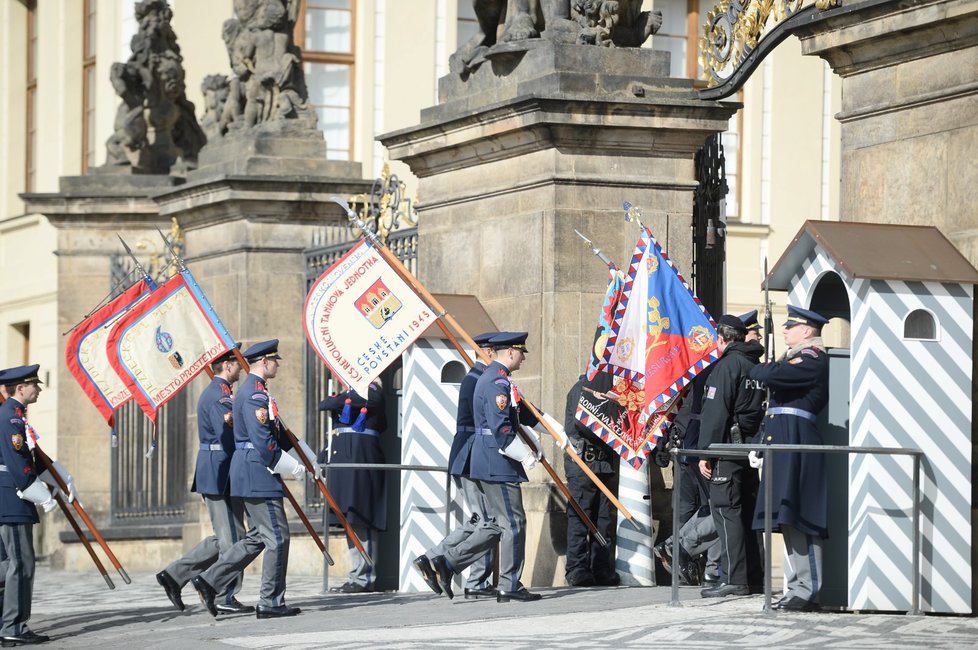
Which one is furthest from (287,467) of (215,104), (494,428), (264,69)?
(215,104)

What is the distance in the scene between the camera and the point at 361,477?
15820 millimetres

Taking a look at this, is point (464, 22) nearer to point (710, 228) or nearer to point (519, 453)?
point (710, 228)

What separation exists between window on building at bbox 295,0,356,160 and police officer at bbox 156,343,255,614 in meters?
16.3

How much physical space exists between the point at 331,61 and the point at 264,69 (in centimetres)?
1037

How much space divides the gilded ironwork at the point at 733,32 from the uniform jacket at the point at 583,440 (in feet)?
7.11

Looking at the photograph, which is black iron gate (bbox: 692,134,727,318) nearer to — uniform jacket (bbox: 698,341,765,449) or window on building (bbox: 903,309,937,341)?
uniform jacket (bbox: 698,341,765,449)

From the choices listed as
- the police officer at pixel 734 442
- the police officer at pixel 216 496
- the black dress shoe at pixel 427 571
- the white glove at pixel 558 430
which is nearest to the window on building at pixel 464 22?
the police officer at pixel 216 496

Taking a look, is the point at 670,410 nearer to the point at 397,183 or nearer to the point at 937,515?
the point at 937,515

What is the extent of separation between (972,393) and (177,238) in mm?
10395

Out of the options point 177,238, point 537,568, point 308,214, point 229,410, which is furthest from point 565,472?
point 177,238

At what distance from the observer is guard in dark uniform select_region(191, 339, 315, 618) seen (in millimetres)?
13648

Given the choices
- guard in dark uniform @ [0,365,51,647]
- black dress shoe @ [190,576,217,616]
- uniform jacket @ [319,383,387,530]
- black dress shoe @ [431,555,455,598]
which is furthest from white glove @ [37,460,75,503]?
uniform jacket @ [319,383,387,530]

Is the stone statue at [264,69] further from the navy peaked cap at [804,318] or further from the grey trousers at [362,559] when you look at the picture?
the navy peaked cap at [804,318]

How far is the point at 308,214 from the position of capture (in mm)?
20141
